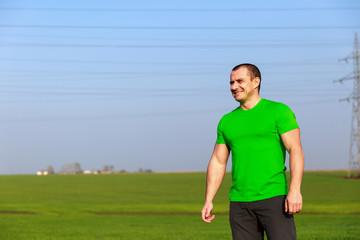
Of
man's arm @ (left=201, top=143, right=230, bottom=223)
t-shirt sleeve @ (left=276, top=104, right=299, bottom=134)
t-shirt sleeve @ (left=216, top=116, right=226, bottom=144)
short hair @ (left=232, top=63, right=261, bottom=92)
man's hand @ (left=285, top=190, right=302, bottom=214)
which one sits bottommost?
man's hand @ (left=285, top=190, right=302, bottom=214)

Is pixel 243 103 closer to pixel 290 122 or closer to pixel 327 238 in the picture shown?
pixel 290 122

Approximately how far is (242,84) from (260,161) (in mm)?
744

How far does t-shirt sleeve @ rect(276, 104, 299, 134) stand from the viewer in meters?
5.21

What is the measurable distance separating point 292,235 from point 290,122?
102cm

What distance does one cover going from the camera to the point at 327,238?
14.5 meters

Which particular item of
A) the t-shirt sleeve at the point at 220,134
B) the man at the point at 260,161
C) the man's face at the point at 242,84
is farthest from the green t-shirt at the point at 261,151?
the t-shirt sleeve at the point at 220,134

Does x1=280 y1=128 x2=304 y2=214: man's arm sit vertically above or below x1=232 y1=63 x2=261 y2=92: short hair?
below

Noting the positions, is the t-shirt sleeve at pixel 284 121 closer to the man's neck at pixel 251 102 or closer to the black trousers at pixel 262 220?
the man's neck at pixel 251 102

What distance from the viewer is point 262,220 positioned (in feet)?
17.3

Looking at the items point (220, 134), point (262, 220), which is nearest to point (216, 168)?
point (220, 134)

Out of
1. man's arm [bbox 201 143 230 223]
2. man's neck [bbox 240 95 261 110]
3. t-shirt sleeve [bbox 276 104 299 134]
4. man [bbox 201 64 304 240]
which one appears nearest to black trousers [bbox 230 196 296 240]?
man [bbox 201 64 304 240]

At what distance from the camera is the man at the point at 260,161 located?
5164 millimetres

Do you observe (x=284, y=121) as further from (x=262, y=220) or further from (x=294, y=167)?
(x=262, y=220)

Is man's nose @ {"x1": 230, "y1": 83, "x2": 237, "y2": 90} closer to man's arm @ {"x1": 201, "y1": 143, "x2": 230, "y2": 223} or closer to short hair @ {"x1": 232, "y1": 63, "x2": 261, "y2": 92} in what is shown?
short hair @ {"x1": 232, "y1": 63, "x2": 261, "y2": 92}
